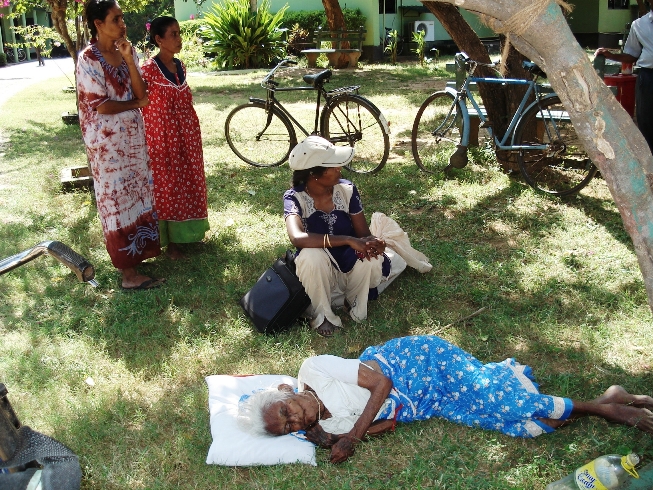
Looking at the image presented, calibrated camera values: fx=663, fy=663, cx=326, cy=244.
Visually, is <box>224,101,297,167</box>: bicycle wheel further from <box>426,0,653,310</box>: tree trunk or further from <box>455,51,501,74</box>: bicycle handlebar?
<box>426,0,653,310</box>: tree trunk

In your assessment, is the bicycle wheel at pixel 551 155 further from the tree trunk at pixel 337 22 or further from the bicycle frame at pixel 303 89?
the tree trunk at pixel 337 22

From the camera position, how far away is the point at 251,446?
309cm

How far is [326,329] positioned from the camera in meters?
4.15

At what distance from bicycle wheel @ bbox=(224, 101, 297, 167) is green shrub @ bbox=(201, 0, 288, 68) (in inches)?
366

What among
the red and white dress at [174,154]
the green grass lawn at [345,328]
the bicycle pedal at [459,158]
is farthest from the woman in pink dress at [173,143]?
the bicycle pedal at [459,158]

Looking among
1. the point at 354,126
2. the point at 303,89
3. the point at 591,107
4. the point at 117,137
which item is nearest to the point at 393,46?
the point at 303,89

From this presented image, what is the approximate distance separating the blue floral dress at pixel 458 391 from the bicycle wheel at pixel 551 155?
335 cm

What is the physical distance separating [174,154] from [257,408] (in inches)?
105

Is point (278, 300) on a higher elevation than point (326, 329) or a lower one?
higher

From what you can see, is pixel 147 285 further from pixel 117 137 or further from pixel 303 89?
pixel 303 89

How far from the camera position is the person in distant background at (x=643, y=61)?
18.4 feet

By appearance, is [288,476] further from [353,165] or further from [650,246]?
[353,165]

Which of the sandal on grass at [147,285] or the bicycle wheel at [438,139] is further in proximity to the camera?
the bicycle wheel at [438,139]

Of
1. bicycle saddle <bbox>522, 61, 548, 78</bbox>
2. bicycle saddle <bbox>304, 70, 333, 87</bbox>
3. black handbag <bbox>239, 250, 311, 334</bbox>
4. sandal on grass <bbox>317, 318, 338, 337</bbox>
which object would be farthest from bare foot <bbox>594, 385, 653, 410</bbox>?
bicycle saddle <bbox>304, 70, 333, 87</bbox>
